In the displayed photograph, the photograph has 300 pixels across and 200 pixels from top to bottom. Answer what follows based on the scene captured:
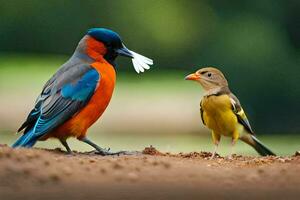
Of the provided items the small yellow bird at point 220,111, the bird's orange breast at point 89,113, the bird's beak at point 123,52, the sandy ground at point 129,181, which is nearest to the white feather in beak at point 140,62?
the bird's beak at point 123,52

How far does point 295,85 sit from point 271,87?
0.61 m

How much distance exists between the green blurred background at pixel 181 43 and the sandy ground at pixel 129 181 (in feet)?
52.6

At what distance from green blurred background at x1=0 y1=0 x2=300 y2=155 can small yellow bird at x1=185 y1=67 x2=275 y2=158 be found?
42.8 ft

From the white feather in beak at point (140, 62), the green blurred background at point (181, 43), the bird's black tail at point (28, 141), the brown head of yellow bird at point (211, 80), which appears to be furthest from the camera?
the green blurred background at point (181, 43)

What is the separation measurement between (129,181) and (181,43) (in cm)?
2065

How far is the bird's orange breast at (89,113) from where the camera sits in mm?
5477

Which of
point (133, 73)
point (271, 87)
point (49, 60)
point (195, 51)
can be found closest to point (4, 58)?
point (49, 60)

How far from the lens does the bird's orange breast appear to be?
18.0 feet

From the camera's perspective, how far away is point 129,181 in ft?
8.86

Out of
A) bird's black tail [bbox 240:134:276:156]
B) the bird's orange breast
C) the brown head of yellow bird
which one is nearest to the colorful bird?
the bird's orange breast

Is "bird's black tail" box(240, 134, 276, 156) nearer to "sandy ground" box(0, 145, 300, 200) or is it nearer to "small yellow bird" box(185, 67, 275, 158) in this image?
"small yellow bird" box(185, 67, 275, 158)

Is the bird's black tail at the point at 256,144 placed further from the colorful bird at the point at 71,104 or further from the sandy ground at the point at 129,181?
the sandy ground at the point at 129,181

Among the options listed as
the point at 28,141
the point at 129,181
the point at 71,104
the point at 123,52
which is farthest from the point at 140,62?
the point at 129,181

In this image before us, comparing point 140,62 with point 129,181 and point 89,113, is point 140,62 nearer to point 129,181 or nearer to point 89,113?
point 89,113
